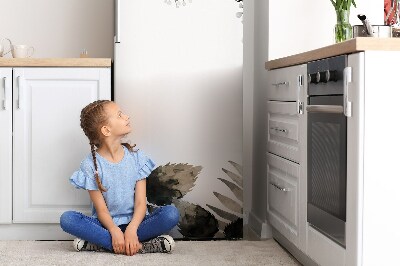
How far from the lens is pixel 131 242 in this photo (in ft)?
11.7

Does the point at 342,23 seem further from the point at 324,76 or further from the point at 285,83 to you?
the point at 324,76

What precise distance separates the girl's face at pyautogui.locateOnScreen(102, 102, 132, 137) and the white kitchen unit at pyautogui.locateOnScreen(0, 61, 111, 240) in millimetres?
202

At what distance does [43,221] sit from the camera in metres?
3.90

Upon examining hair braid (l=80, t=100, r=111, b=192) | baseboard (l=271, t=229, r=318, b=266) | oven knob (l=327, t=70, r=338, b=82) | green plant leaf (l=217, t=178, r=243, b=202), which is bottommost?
baseboard (l=271, t=229, r=318, b=266)

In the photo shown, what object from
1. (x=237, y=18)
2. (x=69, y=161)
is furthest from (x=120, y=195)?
(x=237, y=18)

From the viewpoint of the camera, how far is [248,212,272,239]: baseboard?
4051mm

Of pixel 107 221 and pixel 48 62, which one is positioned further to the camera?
pixel 48 62

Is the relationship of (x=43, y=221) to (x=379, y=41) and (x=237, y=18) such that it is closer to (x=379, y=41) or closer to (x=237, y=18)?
(x=237, y=18)

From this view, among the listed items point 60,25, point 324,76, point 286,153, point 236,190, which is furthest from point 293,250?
point 60,25

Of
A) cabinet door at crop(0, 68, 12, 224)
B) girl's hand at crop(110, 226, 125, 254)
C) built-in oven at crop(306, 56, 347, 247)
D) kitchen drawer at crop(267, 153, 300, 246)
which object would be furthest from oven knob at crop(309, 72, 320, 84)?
cabinet door at crop(0, 68, 12, 224)

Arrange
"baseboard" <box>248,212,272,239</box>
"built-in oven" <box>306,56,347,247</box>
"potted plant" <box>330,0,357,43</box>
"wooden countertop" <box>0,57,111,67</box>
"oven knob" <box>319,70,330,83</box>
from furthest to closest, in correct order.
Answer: "baseboard" <box>248,212,272,239</box> → "wooden countertop" <box>0,57,111,67</box> → "potted plant" <box>330,0,357,43</box> → "oven knob" <box>319,70,330,83</box> → "built-in oven" <box>306,56,347,247</box>

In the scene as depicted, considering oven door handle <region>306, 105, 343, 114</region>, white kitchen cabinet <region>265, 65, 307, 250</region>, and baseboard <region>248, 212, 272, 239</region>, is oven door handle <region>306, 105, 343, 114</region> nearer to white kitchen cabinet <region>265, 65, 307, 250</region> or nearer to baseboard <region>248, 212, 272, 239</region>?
white kitchen cabinet <region>265, 65, 307, 250</region>

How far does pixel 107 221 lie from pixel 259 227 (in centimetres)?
93

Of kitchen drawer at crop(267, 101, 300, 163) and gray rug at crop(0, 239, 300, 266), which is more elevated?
kitchen drawer at crop(267, 101, 300, 163)
